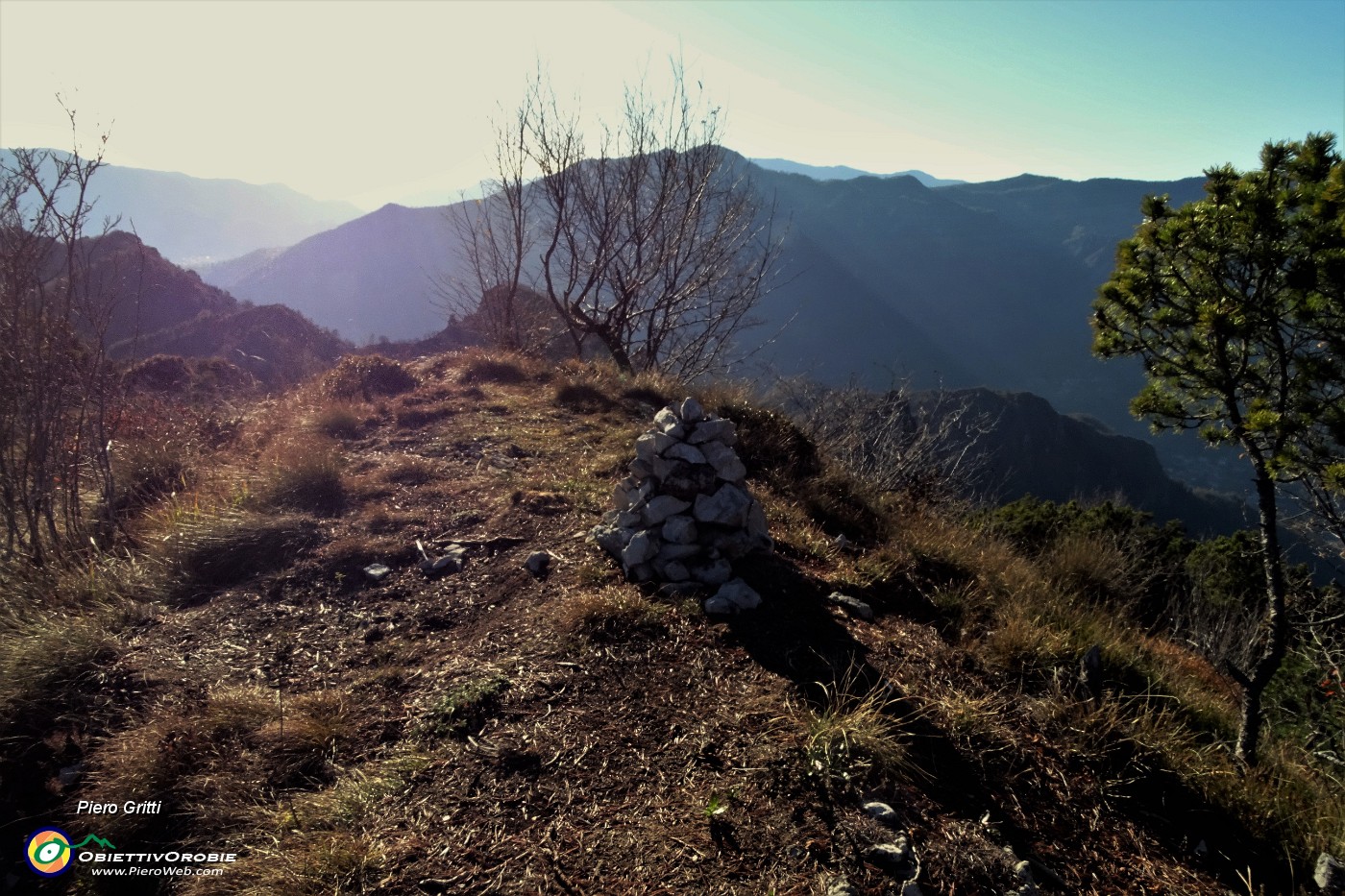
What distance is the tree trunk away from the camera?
315 centimetres

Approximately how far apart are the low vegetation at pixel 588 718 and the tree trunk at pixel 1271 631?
160mm

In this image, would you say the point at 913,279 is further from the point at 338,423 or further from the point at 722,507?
the point at 722,507

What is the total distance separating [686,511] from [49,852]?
301 centimetres

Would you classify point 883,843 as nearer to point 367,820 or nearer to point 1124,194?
point 367,820

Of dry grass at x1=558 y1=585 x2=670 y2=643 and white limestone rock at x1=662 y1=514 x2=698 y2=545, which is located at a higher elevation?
Answer: white limestone rock at x1=662 y1=514 x2=698 y2=545

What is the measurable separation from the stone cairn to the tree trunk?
251cm

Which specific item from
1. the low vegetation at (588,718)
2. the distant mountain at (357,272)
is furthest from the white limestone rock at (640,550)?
the distant mountain at (357,272)

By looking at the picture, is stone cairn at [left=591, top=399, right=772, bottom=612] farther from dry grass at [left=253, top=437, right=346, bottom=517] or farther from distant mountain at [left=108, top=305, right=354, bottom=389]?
distant mountain at [left=108, top=305, right=354, bottom=389]

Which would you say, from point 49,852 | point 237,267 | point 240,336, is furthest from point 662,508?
point 237,267

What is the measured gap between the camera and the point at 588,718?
2699 millimetres

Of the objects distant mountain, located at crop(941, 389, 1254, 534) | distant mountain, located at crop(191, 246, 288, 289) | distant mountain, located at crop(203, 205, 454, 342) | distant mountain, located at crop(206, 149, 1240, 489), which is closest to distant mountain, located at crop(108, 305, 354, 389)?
distant mountain, located at crop(206, 149, 1240, 489)

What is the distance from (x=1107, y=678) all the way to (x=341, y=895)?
355 centimetres

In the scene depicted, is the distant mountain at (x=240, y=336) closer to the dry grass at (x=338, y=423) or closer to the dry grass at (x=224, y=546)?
the dry grass at (x=338, y=423)

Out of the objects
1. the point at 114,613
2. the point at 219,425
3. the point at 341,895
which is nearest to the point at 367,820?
the point at 341,895
